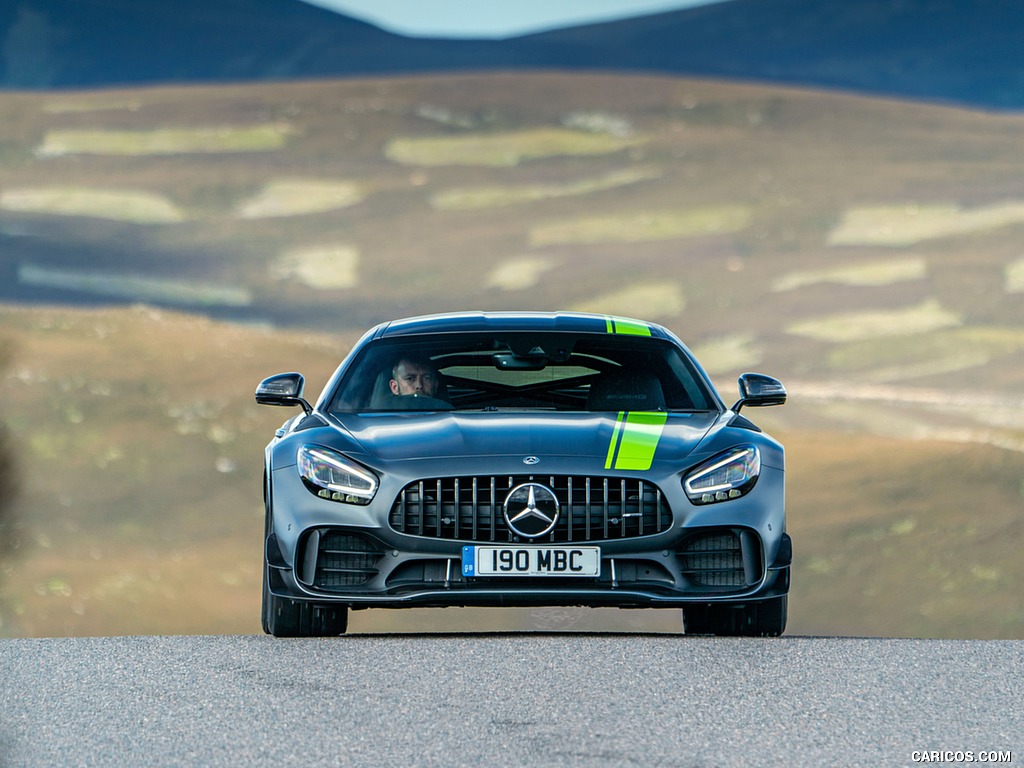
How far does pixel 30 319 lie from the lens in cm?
7175

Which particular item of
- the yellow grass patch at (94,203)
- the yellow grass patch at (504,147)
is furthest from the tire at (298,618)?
the yellow grass patch at (504,147)

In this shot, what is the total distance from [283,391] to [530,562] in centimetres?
191

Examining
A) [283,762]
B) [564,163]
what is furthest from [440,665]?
[564,163]

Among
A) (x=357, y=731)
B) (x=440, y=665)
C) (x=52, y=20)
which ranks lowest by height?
(x=52, y=20)

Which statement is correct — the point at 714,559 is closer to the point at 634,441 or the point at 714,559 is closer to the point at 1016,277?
the point at 634,441

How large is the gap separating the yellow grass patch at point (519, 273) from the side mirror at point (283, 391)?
73.8 m

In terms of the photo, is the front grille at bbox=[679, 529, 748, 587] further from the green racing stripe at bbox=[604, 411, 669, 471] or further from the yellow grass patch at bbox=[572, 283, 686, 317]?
the yellow grass patch at bbox=[572, 283, 686, 317]

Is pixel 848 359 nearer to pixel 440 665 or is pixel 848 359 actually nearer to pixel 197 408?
pixel 197 408

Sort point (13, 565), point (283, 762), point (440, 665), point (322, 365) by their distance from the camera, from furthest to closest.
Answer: point (322, 365)
point (13, 565)
point (440, 665)
point (283, 762)

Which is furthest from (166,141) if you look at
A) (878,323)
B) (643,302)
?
(878,323)

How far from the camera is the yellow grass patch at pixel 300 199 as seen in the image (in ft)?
304

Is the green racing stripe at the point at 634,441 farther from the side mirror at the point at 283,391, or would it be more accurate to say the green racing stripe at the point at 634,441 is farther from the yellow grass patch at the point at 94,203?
the yellow grass patch at the point at 94,203

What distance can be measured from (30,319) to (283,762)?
6788cm

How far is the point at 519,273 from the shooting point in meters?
87.2
